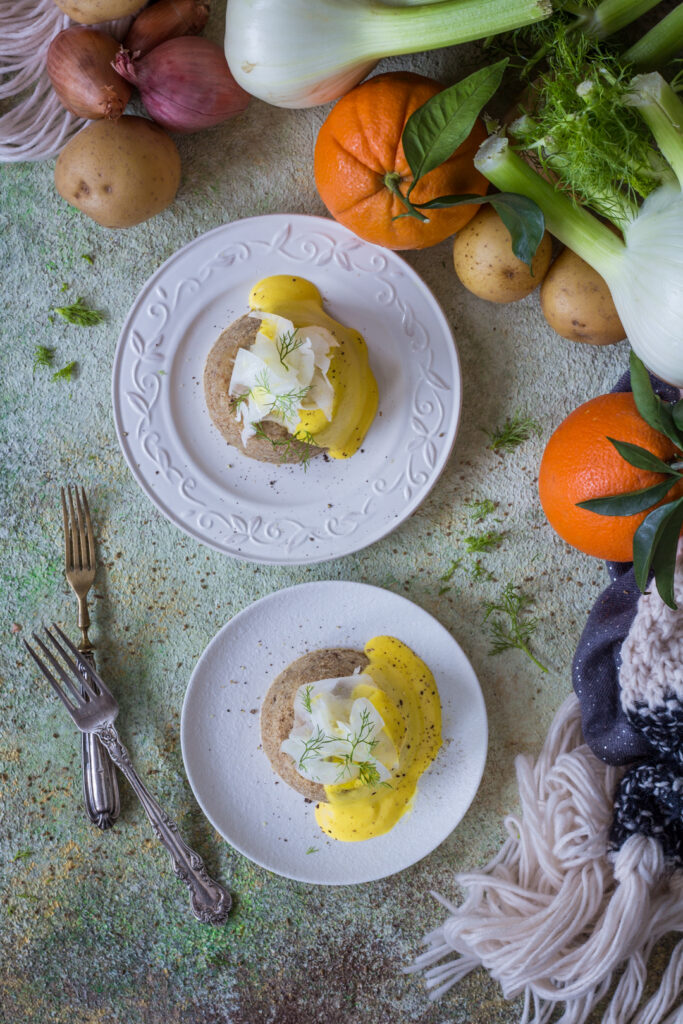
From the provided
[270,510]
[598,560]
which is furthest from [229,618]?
[598,560]

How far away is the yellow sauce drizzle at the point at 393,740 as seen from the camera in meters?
1.20

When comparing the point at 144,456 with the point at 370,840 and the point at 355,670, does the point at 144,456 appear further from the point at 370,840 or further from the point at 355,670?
the point at 370,840

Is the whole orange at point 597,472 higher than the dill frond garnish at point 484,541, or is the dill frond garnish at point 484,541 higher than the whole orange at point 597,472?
the whole orange at point 597,472

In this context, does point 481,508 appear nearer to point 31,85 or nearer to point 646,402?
point 646,402

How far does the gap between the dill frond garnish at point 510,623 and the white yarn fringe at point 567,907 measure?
0.43 ft

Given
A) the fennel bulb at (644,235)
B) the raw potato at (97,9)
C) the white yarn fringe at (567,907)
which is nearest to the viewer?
the fennel bulb at (644,235)

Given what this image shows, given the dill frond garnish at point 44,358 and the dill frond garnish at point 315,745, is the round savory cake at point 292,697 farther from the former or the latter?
the dill frond garnish at point 44,358

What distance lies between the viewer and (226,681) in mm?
1308

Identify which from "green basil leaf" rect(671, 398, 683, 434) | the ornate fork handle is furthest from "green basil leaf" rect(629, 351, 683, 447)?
the ornate fork handle

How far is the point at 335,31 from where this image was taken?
107cm

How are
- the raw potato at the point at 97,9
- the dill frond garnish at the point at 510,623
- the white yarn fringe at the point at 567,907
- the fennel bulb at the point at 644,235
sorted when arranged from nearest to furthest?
the fennel bulb at the point at 644,235 → the raw potato at the point at 97,9 → the white yarn fringe at the point at 567,907 → the dill frond garnish at the point at 510,623

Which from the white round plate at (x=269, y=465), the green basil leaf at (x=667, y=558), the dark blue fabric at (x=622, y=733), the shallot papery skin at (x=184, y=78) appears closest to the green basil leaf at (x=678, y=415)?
the green basil leaf at (x=667, y=558)

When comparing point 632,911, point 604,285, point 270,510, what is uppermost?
point 604,285

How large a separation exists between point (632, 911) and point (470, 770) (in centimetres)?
31
